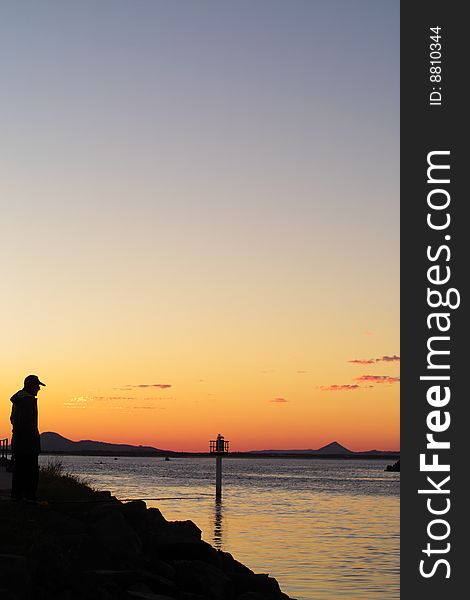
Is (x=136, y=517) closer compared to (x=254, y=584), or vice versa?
(x=136, y=517)

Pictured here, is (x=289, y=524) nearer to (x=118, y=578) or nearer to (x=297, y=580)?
(x=297, y=580)

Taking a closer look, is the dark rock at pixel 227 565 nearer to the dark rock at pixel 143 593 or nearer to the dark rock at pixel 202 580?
the dark rock at pixel 202 580

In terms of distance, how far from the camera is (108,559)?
57.1 ft

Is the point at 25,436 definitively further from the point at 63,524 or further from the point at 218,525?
the point at 218,525

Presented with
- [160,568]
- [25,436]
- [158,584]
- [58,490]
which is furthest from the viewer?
[58,490]

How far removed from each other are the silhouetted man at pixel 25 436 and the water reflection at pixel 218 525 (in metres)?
18.5

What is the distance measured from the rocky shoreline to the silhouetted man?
0.53 m

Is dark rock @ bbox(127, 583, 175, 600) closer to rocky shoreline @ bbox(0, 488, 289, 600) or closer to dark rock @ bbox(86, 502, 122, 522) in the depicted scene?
rocky shoreline @ bbox(0, 488, 289, 600)

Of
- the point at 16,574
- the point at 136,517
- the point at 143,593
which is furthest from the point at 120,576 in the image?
the point at 136,517

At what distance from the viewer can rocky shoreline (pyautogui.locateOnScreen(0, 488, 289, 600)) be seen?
14.9m

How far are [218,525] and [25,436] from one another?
3069 centimetres

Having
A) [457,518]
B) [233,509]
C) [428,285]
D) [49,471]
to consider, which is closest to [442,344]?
[428,285]

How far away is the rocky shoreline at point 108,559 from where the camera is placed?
14867 millimetres

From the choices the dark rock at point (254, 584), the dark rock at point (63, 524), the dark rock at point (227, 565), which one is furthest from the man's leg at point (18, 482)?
the dark rock at point (254, 584)
